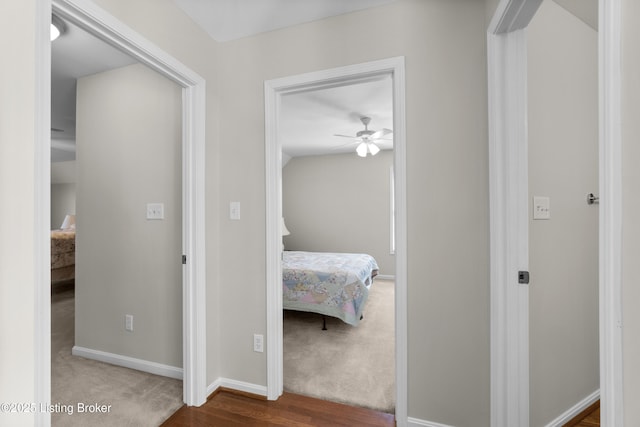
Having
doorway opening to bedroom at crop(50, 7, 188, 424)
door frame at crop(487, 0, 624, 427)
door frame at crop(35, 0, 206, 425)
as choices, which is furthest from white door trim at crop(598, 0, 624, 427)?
doorway opening to bedroom at crop(50, 7, 188, 424)

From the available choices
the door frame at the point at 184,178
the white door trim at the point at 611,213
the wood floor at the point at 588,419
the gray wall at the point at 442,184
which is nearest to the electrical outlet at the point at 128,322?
the door frame at the point at 184,178

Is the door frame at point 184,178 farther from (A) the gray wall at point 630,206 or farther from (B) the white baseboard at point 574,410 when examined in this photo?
(B) the white baseboard at point 574,410

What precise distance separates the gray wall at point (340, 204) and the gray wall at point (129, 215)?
3.80m

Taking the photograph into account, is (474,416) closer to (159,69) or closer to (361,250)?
(159,69)

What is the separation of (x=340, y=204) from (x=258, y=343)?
4.03 meters

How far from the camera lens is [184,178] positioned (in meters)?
1.80

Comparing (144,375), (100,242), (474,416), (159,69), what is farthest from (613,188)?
(100,242)

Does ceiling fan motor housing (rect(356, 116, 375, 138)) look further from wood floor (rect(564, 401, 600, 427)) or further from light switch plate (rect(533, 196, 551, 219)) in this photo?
wood floor (rect(564, 401, 600, 427))

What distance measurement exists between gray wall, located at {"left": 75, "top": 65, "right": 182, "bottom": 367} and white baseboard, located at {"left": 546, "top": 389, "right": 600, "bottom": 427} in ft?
7.92

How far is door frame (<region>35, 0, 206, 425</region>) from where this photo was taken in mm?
1011

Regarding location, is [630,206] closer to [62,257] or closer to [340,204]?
[340,204]

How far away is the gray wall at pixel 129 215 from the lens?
211cm

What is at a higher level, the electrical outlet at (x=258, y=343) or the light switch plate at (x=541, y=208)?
the light switch plate at (x=541, y=208)

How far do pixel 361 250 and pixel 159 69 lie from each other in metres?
4.53
